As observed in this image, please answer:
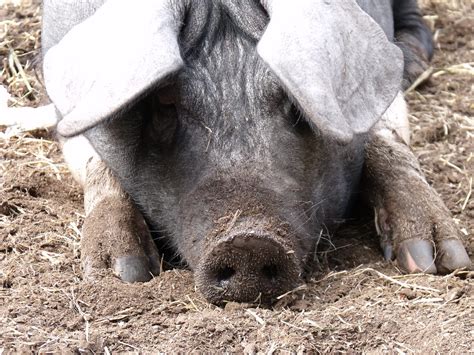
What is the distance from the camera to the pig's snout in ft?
10.3

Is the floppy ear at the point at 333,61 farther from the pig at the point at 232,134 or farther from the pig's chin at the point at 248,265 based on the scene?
the pig's chin at the point at 248,265

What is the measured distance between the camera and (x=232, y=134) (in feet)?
11.3

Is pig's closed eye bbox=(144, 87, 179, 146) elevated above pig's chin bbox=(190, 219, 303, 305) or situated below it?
above

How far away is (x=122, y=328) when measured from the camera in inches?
123

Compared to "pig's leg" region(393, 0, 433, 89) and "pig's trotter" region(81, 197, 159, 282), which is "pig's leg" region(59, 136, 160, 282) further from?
"pig's leg" region(393, 0, 433, 89)

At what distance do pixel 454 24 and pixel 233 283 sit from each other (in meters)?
3.97

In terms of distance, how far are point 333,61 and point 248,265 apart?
638 millimetres

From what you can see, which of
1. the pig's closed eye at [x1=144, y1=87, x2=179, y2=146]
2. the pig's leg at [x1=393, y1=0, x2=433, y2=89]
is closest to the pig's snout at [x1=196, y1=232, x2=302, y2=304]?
the pig's closed eye at [x1=144, y1=87, x2=179, y2=146]

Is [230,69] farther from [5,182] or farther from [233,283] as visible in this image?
[5,182]

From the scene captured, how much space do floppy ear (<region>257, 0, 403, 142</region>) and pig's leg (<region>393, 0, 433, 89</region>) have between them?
236 cm

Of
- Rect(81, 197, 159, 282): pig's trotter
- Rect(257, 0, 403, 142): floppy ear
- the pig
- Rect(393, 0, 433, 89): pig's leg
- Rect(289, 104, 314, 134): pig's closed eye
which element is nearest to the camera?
Rect(257, 0, 403, 142): floppy ear

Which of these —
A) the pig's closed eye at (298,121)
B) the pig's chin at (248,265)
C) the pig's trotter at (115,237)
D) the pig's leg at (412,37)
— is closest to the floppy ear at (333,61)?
the pig's closed eye at (298,121)

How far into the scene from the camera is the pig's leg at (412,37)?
19.4ft

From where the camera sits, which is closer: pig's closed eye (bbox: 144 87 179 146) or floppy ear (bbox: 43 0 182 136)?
floppy ear (bbox: 43 0 182 136)
